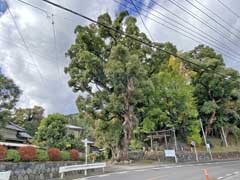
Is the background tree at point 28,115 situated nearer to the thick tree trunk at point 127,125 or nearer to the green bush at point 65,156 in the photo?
the thick tree trunk at point 127,125

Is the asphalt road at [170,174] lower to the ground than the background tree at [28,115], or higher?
lower

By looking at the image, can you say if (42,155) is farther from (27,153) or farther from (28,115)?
(28,115)

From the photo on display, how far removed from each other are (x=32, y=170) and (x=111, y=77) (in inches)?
420

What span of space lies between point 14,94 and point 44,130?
→ 19.7 ft

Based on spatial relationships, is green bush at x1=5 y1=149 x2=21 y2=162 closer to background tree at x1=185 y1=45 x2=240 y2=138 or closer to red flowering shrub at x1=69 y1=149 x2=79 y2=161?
red flowering shrub at x1=69 y1=149 x2=79 y2=161

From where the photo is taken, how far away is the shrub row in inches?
339

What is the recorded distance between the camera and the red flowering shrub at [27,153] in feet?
30.2

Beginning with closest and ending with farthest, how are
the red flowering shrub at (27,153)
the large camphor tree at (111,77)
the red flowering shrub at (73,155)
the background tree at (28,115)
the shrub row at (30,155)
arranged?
the shrub row at (30,155)
the red flowering shrub at (27,153)
the red flowering shrub at (73,155)
the large camphor tree at (111,77)
the background tree at (28,115)

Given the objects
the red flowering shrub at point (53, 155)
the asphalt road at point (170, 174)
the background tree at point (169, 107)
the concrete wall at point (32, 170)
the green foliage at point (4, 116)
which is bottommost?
the asphalt road at point (170, 174)

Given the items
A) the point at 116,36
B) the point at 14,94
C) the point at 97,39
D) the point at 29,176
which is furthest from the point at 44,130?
the point at 116,36

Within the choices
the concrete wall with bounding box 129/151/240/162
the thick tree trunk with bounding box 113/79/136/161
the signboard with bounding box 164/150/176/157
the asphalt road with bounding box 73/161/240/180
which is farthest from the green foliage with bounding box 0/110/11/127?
the signboard with bounding box 164/150/176/157

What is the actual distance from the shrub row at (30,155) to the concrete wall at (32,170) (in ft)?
0.94

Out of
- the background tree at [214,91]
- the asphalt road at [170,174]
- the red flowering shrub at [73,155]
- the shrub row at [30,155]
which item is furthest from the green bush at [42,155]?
the background tree at [214,91]

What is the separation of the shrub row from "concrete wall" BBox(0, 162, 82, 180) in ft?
0.94
